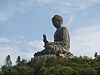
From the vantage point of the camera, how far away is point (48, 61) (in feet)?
89.2

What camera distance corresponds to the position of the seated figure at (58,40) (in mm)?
29359

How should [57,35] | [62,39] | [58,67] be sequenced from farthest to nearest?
[57,35] → [62,39] → [58,67]

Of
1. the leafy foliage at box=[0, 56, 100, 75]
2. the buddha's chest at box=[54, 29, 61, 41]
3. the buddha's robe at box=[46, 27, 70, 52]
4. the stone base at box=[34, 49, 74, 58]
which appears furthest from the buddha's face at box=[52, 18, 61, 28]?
the leafy foliage at box=[0, 56, 100, 75]

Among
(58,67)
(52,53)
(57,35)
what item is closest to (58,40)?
(57,35)

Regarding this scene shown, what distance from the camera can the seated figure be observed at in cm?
2936

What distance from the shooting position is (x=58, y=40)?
31.7 m

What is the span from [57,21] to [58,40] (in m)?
1.54

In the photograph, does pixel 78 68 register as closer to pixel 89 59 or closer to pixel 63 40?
pixel 89 59

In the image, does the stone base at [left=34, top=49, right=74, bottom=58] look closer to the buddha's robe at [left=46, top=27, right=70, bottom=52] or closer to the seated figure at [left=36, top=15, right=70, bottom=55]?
the seated figure at [left=36, top=15, right=70, bottom=55]

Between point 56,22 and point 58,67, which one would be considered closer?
point 58,67

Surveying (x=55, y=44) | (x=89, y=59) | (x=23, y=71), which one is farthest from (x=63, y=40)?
(x=23, y=71)

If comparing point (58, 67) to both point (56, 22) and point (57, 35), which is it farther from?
point (56, 22)

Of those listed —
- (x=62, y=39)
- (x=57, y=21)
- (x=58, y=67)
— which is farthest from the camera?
(x=57, y=21)

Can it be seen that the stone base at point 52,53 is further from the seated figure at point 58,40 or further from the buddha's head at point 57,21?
the buddha's head at point 57,21
